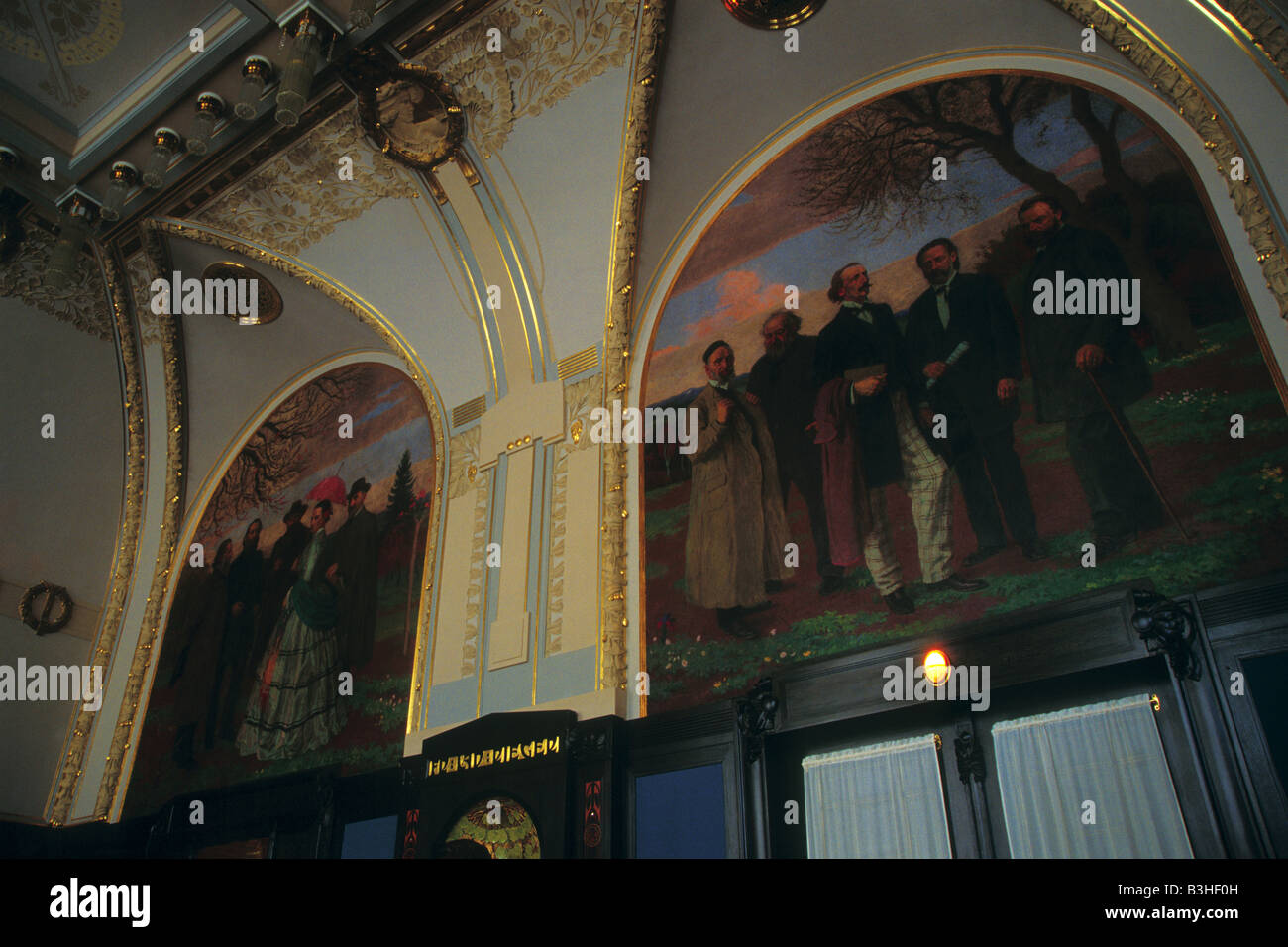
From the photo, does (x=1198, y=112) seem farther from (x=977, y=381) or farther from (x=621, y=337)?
(x=621, y=337)

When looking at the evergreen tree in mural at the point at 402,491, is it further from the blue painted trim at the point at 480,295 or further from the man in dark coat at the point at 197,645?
the man in dark coat at the point at 197,645

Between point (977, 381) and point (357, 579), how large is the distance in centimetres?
581

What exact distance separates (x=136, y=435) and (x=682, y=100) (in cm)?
758

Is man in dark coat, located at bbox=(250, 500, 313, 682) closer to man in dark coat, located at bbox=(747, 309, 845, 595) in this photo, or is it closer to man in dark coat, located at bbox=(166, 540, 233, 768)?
man in dark coat, located at bbox=(166, 540, 233, 768)

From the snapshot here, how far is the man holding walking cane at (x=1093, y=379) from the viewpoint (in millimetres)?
4844

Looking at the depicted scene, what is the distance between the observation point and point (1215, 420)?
4.70 m

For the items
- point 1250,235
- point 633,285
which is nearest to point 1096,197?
point 1250,235

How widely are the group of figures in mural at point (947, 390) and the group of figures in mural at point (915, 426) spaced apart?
15 mm

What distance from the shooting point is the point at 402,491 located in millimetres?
8781

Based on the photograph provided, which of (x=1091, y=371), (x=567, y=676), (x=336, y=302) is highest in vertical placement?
(x=336, y=302)

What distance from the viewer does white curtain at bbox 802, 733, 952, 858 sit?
496 centimetres

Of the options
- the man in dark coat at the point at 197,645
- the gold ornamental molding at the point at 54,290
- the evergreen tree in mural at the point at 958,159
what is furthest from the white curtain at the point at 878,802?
the gold ornamental molding at the point at 54,290

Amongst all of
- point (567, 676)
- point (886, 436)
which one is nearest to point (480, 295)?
point (567, 676)

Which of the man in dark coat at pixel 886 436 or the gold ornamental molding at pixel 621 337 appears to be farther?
the gold ornamental molding at pixel 621 337
